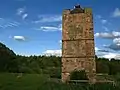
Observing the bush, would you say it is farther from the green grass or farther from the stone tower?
the green grass

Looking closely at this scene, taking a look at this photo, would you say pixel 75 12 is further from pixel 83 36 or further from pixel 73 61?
pixel 73 61

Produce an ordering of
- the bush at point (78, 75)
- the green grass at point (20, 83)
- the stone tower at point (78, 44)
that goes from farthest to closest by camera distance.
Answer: the stone tower at point (78, 44) → the green grass at point (20, 83) → the bush at point (78, 75)

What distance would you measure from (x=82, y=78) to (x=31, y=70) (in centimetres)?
3758

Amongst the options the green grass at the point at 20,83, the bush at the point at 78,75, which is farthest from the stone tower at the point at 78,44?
the green grass at the point at 20,83

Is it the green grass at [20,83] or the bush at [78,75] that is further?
the green grass at [20,83]

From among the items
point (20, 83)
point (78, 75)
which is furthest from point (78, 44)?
point (20, 83)

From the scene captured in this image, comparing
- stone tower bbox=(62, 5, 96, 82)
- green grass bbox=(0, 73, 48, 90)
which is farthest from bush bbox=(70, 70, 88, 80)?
green grass bbox=(0, 73, 48, 90)

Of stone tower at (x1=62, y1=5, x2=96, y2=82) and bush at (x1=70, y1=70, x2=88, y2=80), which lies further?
stone tower at (x1=62, y1=5, x2=96, y2=82)

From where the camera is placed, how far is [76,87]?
852 centimetres

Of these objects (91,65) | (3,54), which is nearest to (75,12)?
(91,65)

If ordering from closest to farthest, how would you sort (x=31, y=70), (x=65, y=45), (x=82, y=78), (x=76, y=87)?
(x=76, y=87)
(x=82, y=78)
(x=65, y=45)
(x=31, y=70)

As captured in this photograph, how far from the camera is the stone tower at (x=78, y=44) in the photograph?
66.2ft

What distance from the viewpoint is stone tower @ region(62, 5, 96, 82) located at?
20188mm

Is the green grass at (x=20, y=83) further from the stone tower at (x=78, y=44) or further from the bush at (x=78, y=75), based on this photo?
the stone tower at (x=78, y=44)
